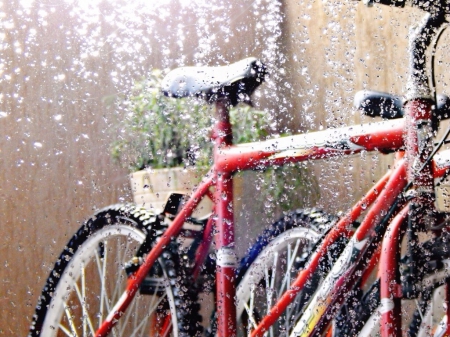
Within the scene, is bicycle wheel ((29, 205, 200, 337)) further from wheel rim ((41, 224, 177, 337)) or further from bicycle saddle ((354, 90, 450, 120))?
bicycle saddle ((354, 90, 450, 120))

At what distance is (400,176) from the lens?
0.64 meters

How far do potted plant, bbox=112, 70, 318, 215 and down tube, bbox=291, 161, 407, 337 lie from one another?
109 millimetres

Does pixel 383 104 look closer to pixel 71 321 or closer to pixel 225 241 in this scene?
pixel 225 241

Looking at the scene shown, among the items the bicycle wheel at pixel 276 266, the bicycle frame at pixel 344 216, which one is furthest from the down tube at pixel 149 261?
the bicycle wheel at pixel 276 266

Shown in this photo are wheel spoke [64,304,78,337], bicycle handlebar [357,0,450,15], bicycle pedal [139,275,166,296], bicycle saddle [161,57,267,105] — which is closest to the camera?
bicycle handlebar [357,0,450,15]

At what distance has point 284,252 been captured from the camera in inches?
33.0

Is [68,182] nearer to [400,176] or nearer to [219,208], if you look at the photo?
[219,208]

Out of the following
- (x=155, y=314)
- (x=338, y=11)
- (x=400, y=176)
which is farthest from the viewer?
(x=155, y=314)

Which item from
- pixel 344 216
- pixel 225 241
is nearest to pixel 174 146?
pixel 225 241

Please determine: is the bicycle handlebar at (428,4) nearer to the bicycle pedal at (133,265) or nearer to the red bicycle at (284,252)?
the red bicycle at (284,252)

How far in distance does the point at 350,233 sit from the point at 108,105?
1.38 ft

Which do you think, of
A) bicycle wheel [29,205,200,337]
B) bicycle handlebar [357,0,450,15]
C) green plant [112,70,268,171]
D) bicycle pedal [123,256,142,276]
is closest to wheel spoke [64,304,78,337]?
bicycle wheel [29,205,200,337]

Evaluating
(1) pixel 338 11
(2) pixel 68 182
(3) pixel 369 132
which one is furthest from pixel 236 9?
(2) pixel 68 182

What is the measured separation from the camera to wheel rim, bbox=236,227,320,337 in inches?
31.3
